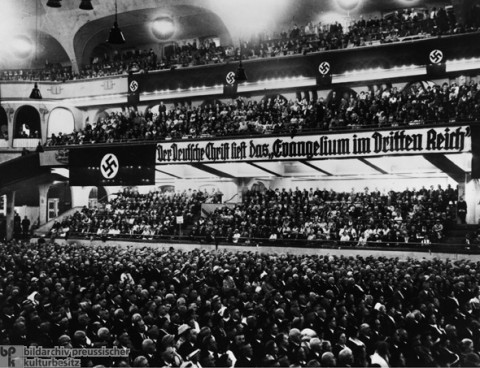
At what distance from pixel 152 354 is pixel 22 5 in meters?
36.6

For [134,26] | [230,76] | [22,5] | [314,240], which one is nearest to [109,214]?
[230,76]

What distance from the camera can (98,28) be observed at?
38969 mm

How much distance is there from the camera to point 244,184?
31.5m

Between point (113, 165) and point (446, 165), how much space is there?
16.8 meters

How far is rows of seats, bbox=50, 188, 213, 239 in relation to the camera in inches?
1083

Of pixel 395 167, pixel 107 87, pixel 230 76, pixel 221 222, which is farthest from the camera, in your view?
pixel 107 87

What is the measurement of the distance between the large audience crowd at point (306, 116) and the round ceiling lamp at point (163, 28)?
308 inches

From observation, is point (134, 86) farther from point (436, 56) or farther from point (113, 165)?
point (436, 56)

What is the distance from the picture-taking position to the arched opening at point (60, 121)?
39.2m

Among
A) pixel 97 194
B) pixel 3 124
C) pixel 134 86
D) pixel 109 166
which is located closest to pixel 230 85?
pixel 134 86

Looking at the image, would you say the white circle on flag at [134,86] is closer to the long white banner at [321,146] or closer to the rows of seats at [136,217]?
the rows of seats at [136,217]

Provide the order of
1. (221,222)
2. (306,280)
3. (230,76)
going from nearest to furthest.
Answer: (306,280) < (221,222) < (230,76)

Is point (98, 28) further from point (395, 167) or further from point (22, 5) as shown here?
point (395, 167)

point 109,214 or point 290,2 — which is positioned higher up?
point 290,2
